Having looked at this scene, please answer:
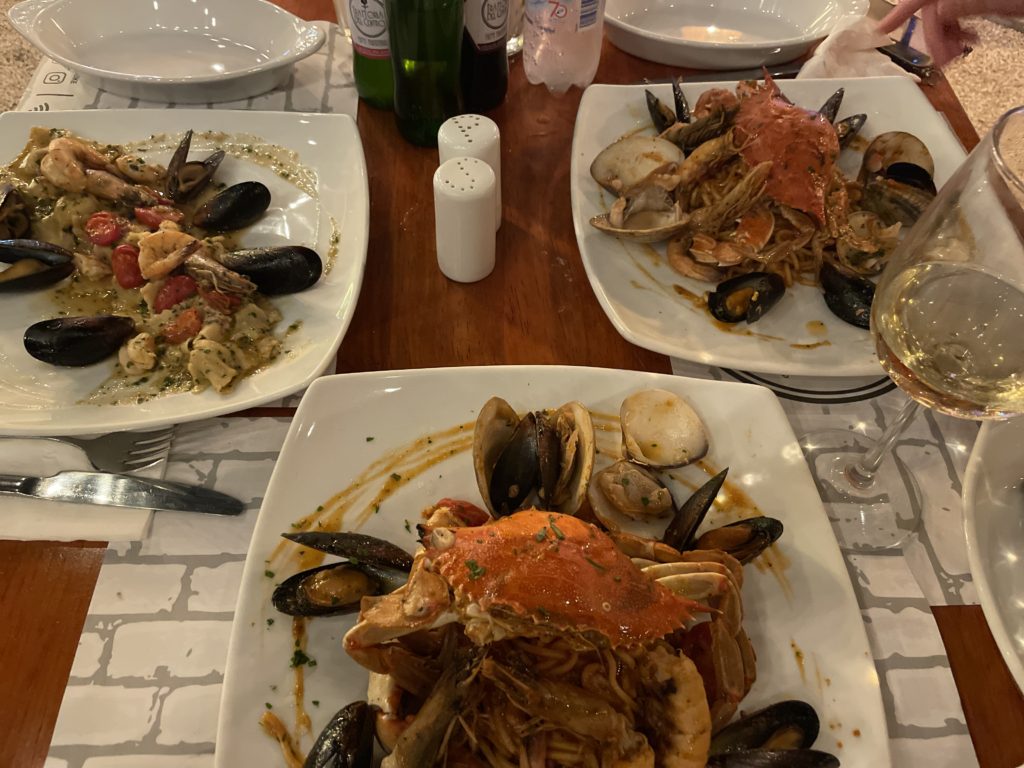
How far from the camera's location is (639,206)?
4.87ft

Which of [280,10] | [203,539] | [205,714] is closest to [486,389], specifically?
[203,539]

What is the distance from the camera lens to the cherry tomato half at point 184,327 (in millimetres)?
1286

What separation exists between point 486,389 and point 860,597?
2.21 feet

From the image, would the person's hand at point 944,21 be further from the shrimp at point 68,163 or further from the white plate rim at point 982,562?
the shrimp at point 68,163

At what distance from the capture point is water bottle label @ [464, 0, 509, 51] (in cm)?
159

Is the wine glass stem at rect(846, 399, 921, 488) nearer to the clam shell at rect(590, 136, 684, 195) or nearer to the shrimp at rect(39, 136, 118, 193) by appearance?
the clam shell at rect(590, 136, 684, 195)

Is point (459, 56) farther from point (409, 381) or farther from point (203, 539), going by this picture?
point (203, 539)

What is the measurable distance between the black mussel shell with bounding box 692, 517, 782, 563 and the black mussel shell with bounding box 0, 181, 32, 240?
58.8 inches

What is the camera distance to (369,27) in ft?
5.48

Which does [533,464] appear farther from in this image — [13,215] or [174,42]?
[174,42]

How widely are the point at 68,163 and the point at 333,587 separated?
114 cm

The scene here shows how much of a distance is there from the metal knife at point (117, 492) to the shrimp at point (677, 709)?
27.5 inches

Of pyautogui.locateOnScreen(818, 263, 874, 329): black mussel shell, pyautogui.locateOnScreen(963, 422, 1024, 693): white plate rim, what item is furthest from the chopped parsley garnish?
pyautogui.locateOnScreen(818, 263, 874, 329): black mussel shell

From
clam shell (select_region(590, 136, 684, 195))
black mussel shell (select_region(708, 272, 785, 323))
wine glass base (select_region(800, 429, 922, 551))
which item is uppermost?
clam shell (select_region(590, 136, 684, 195))
